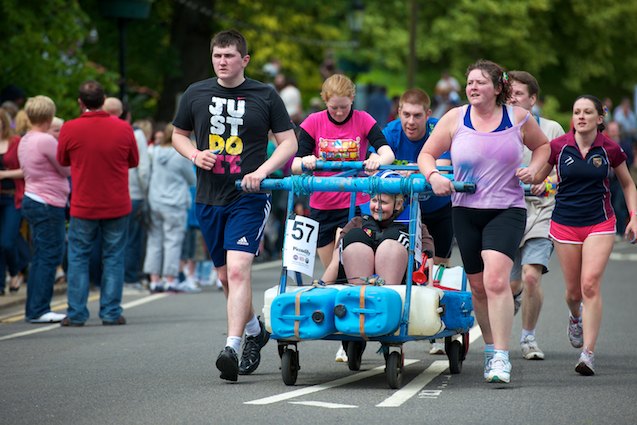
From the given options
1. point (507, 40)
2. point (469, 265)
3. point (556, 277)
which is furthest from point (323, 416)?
point (507, 40)

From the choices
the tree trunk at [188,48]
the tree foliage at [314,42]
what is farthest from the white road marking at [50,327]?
the tree trunk at [188,48]

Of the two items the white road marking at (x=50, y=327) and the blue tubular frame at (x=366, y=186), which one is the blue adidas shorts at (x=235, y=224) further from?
the white road marking at (x=50, y=327)

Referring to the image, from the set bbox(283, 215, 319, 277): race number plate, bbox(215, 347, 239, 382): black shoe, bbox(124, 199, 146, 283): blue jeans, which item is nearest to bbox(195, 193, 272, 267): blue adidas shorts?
bbox(283, 215, 319, 277): race number plate

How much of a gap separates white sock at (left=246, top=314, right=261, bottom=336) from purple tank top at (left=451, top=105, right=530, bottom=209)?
186 cm

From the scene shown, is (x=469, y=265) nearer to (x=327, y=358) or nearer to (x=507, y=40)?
(x=327, y=358)

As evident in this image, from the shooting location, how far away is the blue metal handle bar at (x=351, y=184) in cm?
1025

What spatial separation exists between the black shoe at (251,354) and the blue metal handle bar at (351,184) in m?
1.27

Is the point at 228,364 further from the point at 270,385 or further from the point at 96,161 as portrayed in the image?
the point at 96,161

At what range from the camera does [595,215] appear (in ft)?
37.0

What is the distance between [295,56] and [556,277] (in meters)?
32.7

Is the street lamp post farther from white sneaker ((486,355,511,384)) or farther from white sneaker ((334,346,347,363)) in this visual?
white sneaker ((486,355,511,384))

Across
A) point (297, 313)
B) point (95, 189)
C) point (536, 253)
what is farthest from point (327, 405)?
point (95, 189)

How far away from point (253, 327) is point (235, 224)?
2.86ft

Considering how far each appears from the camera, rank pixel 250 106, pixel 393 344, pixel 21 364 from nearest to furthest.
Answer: pixel 393 344 < pixel 250 106 < pixel 21 364
